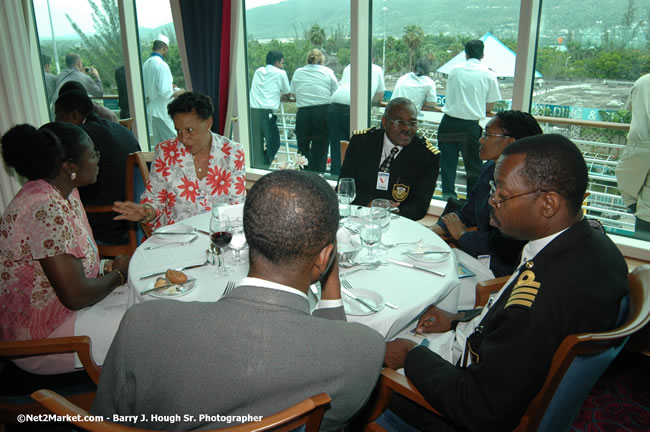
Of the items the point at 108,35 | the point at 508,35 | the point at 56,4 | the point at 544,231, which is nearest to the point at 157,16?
the point at 108,35

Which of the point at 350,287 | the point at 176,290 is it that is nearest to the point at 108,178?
the point at 176,290

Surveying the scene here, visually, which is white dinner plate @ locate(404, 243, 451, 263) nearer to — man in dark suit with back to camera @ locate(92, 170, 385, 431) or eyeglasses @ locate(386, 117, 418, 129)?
man in dark suit with back to camera @ locate(92, 170, 385, 431)

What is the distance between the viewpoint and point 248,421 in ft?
2.80

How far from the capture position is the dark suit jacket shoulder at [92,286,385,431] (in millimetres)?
834

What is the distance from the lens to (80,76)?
627 cm

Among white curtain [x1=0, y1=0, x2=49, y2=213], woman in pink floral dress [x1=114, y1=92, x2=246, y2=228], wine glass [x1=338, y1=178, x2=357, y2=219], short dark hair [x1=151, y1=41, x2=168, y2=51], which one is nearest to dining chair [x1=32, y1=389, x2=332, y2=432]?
wine glass [x1=338, y1=178, x2=357, y2=219]

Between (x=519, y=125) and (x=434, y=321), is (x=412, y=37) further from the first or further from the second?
(x=434, y=321)

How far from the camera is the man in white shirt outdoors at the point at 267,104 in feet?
17.3

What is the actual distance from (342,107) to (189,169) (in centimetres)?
253

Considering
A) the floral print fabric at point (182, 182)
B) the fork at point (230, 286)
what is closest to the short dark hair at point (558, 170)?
the fork at point (230, 286)

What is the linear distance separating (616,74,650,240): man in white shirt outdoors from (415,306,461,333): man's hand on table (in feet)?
8.53

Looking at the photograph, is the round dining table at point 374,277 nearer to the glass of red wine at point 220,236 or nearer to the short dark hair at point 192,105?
the glass of red wine at point 220,236

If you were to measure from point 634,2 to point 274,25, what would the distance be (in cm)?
338

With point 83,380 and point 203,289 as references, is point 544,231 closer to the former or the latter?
point 203,289
